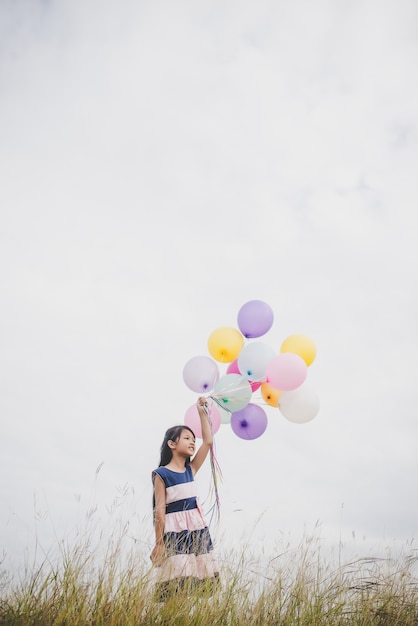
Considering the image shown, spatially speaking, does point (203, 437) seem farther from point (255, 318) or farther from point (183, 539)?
point (255, 318)

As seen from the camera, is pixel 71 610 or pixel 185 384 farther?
pixel 185 384

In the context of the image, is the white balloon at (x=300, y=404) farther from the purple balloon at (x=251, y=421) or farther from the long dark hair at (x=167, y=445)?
the long dark hair at (x=167, y=445)

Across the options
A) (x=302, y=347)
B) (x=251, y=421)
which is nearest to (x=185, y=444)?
(x=251, y=421)

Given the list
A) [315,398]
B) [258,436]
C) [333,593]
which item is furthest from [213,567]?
[315,398]

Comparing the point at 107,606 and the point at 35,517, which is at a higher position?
the point at 35,517

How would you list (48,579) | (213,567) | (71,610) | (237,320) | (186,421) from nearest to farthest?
(71,610)
(48,579)
(213,567)
(186,421)
(237,320)

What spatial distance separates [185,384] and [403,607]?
6.45 ft

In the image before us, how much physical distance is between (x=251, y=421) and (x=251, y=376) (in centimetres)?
34

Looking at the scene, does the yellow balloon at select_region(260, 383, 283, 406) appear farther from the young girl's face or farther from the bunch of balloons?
the young girl's face

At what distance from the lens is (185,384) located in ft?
12.8

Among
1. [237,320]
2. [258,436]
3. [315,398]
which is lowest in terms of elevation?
[258,436]

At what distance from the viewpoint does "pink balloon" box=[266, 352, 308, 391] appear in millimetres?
3643

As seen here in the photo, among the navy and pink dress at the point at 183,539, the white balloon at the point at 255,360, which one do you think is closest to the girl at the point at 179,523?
the navy and pink dress at the point at 183,539

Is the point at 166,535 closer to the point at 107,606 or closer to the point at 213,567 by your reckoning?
the point at 213,567
